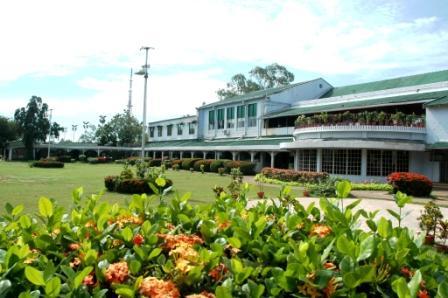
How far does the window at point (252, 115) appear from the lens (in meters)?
44.2

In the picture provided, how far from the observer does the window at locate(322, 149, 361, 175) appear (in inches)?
1109

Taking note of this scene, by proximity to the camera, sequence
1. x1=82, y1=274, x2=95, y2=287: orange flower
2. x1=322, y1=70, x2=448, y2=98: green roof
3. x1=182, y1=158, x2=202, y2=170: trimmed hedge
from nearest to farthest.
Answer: x1=82, y1=274, x2=95, y2=287: orange flower → x1=322, y1=70, x2=448, y2=98: green roof → x1=182, y1=158, x2=202, y2=170: trimmed hedge

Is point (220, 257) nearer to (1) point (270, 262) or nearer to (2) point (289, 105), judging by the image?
(1) point (270, 262)

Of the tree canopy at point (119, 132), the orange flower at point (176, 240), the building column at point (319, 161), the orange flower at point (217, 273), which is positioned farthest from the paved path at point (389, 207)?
the tree canopy at point (119, 132)

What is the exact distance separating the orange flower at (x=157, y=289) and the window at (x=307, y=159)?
1142 inches

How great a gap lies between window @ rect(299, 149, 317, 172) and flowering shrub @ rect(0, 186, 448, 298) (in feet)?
91.2

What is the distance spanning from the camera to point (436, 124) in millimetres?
27266

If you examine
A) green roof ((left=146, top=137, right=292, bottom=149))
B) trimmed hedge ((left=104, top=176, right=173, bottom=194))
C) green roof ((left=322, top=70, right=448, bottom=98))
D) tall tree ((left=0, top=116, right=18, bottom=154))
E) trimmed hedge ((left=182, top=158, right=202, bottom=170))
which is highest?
green roof ((left=322, top=70, right=448, bottom=98))

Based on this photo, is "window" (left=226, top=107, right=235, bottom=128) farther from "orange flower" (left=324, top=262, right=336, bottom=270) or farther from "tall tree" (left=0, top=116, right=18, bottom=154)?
"orange flower" (left=324, top=262, right=336, bottom=270)

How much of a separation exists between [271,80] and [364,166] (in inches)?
1680

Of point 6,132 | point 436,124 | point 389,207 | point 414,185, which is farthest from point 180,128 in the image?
point 389,207

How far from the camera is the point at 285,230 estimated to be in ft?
10.2

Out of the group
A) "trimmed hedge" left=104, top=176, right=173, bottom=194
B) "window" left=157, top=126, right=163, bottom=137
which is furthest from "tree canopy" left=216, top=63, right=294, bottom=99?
"trimmed hedge" left=104, top=176, right=173, bottom=194

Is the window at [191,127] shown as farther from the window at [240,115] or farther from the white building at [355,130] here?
the white building at [355,130]
